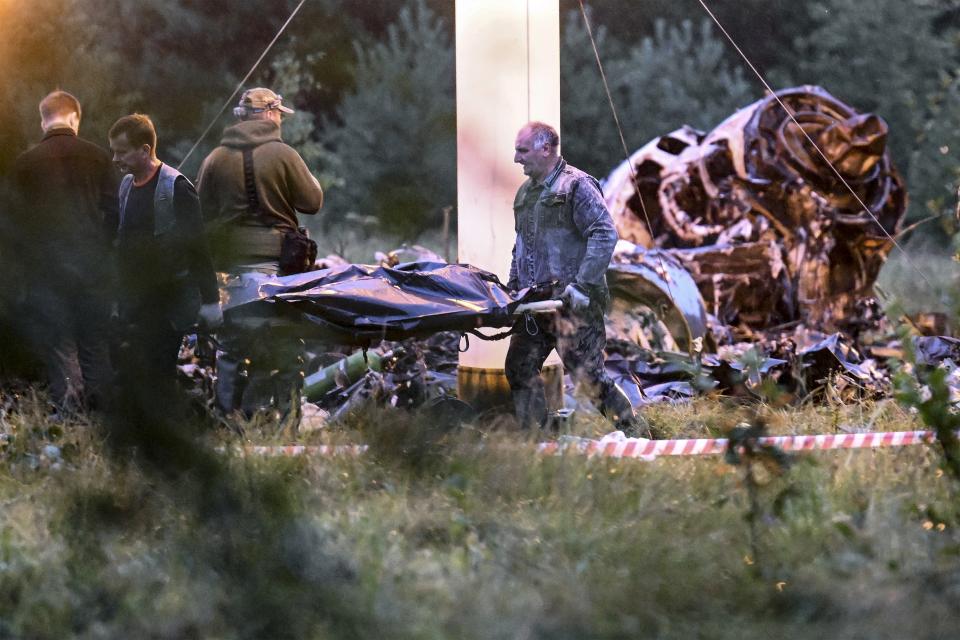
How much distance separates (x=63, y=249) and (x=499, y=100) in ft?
20.0

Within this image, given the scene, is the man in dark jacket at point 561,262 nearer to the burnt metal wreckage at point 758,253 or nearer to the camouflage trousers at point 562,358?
the camouflage trousers at point 562,358

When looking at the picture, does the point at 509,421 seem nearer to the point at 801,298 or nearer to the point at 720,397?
the point at 720,397

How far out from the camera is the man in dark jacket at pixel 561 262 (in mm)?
7277

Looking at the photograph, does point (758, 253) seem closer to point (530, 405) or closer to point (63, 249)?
point (530, 405)

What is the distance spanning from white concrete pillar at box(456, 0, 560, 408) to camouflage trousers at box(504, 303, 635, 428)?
56 centimetres

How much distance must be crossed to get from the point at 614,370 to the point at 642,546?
4.95 metres

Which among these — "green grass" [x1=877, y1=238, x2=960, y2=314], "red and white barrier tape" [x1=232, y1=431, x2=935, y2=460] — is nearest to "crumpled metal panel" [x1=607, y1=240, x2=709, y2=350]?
"green grass" [x1=877, y1=238, x2=960, y2=314]

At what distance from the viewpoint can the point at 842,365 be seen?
9.29 meters

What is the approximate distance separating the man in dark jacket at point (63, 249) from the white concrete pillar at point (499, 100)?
5.81 metres

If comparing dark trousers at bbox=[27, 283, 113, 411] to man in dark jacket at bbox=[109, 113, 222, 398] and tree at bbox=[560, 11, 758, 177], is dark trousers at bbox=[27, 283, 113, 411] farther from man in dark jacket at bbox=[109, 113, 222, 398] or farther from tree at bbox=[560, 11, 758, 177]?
tree at bbox=[560, 11, 758, 177]

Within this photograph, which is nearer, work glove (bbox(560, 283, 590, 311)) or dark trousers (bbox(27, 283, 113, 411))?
dark trousers (bbox(27, 283, 113, 411))

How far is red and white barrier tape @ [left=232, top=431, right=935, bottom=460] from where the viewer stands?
600 cm

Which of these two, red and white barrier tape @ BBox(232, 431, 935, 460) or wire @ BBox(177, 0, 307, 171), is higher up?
wire @ BBox(177, 0, 307, 171)

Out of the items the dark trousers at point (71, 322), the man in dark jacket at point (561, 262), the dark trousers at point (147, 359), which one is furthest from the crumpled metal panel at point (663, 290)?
the dark trousers at point (71, 322)
